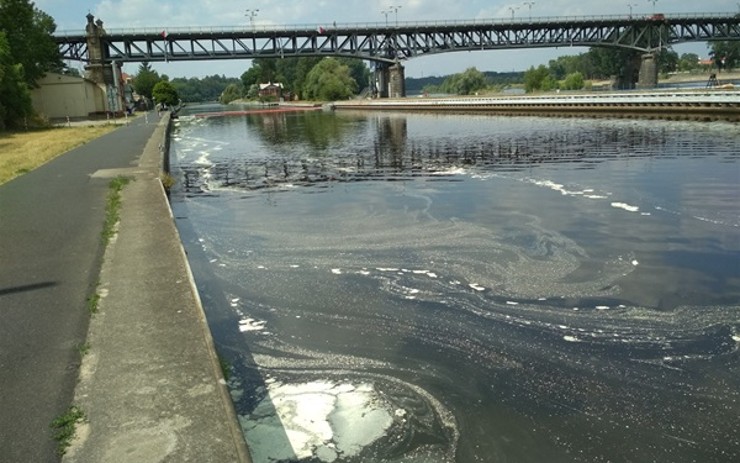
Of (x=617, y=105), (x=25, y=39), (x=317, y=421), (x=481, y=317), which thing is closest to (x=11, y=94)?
(x=25, y=39)

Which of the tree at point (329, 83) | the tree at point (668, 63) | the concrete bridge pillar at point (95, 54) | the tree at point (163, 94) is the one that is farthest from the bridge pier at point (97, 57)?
the tree at point (668, 63)

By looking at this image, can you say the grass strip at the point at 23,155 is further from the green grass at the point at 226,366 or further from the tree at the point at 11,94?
the green grass at the point at 226,366

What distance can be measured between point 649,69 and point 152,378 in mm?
124682

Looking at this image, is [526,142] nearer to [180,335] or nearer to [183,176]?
[183,176]

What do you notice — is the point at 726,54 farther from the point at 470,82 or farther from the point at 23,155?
the point at 23,155

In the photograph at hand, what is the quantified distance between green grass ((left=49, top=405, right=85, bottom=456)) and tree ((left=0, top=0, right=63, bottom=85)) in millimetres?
64505

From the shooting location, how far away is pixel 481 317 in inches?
316

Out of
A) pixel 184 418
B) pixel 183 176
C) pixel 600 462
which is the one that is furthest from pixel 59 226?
pixel 183 176

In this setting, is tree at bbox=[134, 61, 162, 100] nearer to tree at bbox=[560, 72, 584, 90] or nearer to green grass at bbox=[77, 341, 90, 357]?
tree at bbox=[560, 72, 584, 90]

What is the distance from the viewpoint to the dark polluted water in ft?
18.1

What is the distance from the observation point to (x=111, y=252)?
948 centimetres

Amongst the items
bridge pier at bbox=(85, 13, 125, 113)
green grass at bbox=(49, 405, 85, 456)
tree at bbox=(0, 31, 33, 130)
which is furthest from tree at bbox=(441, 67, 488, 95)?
green grass at bbox=(49, 405, 85, 456)

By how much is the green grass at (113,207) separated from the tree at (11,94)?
121 feet

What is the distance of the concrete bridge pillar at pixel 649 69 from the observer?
4451 inches
